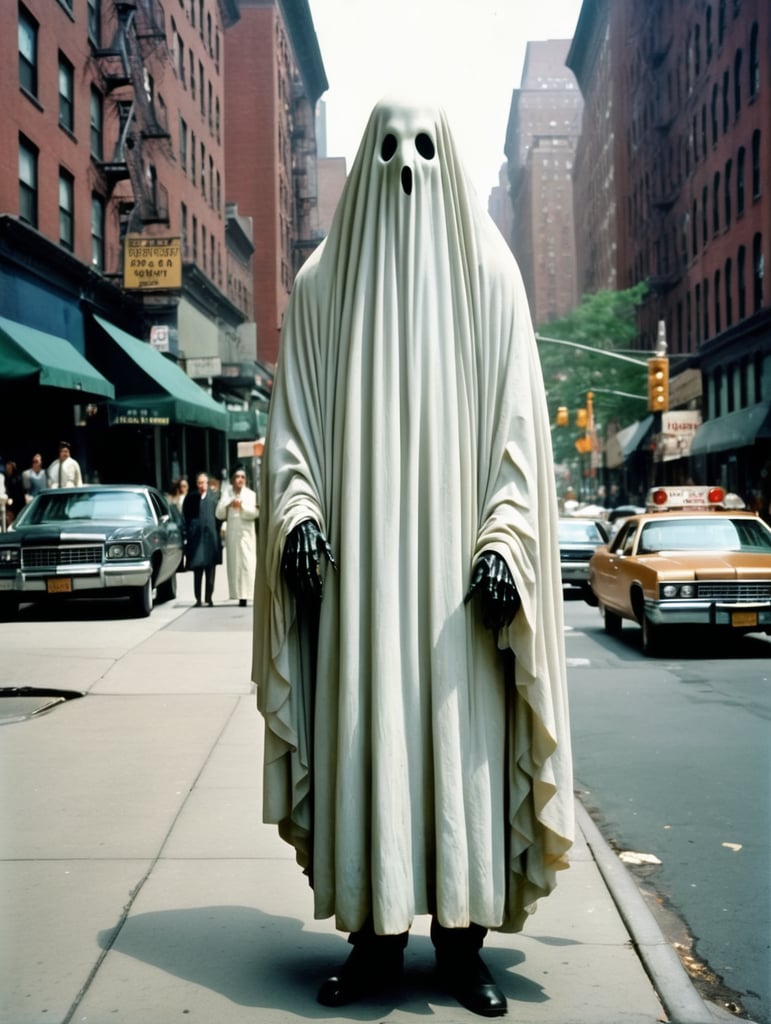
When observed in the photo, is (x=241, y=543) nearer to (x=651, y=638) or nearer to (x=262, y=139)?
(x=651, y=638)

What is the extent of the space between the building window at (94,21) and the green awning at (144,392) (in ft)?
22.9

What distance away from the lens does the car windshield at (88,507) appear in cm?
1695

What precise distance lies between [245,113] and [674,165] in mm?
22248

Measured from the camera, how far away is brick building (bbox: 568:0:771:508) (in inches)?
1513

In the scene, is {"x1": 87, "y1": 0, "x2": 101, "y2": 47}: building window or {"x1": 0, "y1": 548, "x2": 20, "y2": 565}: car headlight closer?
{"x1": 0, "y1": 548, "x2": 20, "y2": 565}: car headlight

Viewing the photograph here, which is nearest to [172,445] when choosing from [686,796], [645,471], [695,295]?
[695,295]

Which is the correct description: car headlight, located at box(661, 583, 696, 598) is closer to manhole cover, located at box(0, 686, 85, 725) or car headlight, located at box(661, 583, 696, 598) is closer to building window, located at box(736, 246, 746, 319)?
manhole cover, located at box(0, 686, 85, 725)

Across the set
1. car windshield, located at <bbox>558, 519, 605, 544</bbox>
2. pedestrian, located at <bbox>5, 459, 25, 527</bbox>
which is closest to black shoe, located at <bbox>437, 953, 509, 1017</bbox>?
car windshield, located at <bbox>558, 519, 605, 544</bbox>

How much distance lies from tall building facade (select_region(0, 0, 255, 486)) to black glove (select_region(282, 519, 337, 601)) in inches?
758

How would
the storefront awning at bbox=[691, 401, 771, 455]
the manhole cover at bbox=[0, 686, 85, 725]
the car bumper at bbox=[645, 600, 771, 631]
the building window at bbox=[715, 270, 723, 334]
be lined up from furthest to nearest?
the building window at bbox=[715, 270, 723, 334] < the storefront awning at bbox=[691, 401, 771, 455] < the car bumper at bbox=[645, 600, 771, 631] < the manhole cover at bbox=[0, 686, 85, 725]

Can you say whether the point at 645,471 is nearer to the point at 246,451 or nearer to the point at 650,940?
the point at 246,451

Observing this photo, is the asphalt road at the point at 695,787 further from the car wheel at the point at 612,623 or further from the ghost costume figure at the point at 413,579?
the car wheel at the point at 612,623

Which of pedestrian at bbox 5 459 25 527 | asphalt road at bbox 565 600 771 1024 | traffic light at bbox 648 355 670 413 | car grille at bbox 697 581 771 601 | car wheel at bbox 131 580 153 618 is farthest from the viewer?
traffic light at bbox 648 355 670 413

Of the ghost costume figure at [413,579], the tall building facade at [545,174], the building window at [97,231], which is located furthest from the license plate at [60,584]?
the tall building facade at [545,174]
